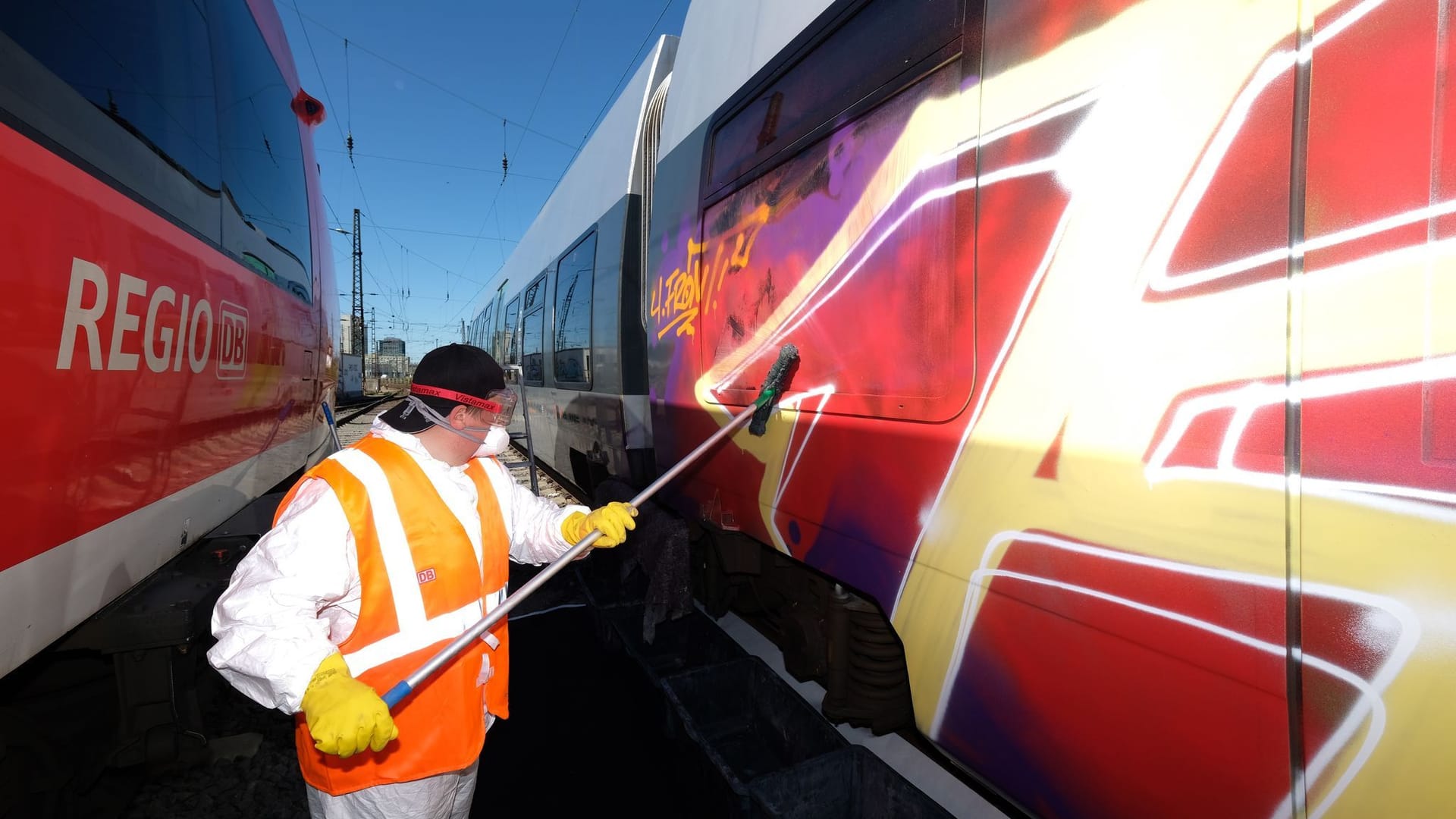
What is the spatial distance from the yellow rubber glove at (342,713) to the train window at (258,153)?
7.16 ft

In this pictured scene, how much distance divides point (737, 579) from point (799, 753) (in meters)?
0.84

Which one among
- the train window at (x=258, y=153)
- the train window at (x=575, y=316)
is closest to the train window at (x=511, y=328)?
the train window at (x=575, y=316)

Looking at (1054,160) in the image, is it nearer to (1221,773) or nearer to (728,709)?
(1221,773)

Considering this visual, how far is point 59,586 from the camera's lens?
173 centimetres

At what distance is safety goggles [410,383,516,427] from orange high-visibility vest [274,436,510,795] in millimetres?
175

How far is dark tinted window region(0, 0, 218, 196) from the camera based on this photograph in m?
1.73

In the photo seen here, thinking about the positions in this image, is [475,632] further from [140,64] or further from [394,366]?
[394,366]

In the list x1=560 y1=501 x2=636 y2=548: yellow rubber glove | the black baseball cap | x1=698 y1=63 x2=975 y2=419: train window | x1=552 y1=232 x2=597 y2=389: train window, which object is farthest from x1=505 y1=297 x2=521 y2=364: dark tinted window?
the black baseball cap

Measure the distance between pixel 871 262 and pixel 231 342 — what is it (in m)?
2.63

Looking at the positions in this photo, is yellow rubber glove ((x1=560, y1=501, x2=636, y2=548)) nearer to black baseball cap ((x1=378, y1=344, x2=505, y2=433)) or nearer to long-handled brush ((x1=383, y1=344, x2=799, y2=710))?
long-handled brush ((x1=383, y1=344, x2=799, y2=710))

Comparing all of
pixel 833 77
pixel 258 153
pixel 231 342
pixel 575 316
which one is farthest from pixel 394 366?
pixel 833 77

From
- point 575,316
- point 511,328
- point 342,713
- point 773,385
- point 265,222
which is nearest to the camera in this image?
point 342,713

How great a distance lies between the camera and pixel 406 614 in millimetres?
1780

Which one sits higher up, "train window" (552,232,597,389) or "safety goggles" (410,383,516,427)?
"train window" (552,232,597,389)
